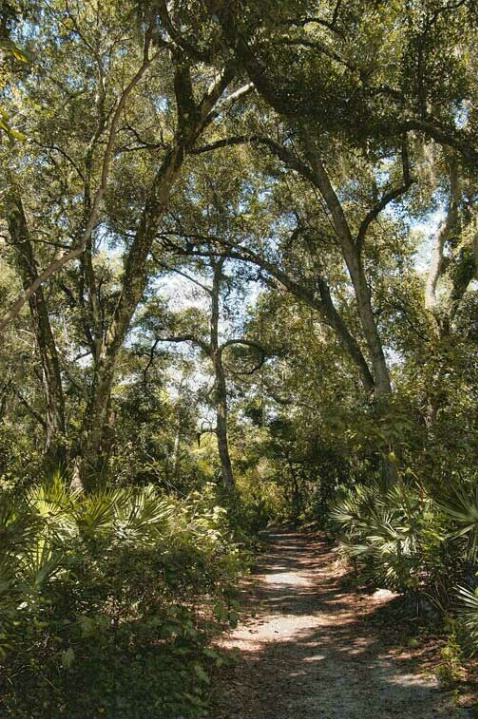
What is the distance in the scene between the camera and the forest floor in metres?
4.97

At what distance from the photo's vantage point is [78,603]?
4.51m

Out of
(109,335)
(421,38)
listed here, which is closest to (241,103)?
(421,38)

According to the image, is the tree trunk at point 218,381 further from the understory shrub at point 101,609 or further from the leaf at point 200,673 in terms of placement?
the leaf at point 200,673

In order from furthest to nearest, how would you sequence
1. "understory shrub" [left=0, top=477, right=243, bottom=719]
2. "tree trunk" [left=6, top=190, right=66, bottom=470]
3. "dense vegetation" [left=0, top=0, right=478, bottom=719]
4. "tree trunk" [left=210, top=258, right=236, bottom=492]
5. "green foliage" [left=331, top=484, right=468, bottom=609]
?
"tree trunk" [left=210, top=258, right=236, bottom=492], "tree trunk" [left=6, top=190, right=66, bottom=470], "green foliage" [left=331, top=484, right=468, bottom=609], "dense vegetation" [left=0, top=0, right=478, bottom=719], "understory shrub" [left=0, top=477, right=243, bottom=719]

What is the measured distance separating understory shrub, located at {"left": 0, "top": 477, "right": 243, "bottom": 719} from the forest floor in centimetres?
63

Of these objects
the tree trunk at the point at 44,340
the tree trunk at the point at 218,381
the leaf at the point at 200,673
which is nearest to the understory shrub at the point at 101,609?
the leaf at the point at 200,673

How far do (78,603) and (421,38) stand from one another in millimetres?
9004

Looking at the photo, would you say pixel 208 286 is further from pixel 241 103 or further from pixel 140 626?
pixel 140 626

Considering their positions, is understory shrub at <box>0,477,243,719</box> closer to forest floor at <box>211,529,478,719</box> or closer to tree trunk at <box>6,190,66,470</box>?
forest floor at <box>211,529,478,719</box>

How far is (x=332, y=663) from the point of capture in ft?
21.0

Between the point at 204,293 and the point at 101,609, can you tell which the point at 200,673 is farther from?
the point at 204,293

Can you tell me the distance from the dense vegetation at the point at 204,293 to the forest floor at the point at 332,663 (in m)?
0.48

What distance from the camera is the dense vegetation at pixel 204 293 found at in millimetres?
4766

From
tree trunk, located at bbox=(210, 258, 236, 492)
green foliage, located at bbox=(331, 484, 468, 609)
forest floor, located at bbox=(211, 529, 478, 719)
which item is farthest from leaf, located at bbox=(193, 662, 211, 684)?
tree trunk, located at bbox=(210, 258, 236, 492)
